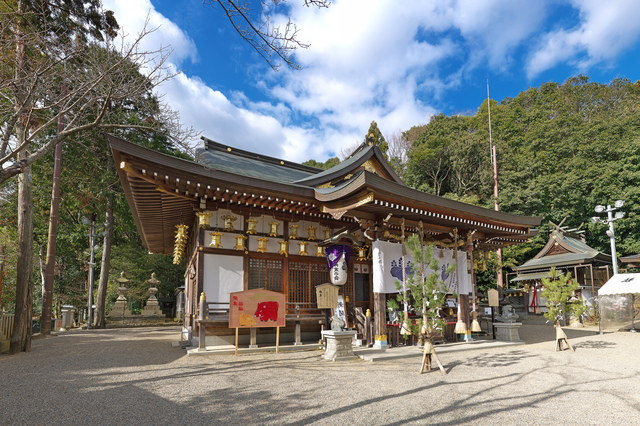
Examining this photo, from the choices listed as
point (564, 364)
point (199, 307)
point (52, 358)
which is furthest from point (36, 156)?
point (564, 364)

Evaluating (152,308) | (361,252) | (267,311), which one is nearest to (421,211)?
(361,252)

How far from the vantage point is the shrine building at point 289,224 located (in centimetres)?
895

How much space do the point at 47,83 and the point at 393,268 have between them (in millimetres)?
9354

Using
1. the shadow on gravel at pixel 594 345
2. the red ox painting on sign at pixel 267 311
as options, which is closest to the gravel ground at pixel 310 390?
the red ox painting on sign at pixel 267 311

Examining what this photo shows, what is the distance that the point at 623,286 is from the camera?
49.3 ft

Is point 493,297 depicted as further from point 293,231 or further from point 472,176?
point 472,176

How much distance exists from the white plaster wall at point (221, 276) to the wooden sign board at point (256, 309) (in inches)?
51.0

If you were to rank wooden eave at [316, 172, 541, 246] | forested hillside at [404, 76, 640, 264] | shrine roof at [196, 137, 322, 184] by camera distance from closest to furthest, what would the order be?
wooden eave at [316, 172, 541, 246] < shrine roof at [196, 137, 322, 184] < forested hillside at [404, 76, 640, 264]

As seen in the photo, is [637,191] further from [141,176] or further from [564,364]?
[141,176]

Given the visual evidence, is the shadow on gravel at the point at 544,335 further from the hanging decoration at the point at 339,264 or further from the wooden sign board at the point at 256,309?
the wooden sign board at the point at 256,309

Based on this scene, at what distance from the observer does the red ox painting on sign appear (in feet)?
29.7

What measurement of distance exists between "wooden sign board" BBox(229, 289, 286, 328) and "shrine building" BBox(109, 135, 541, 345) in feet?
3.13

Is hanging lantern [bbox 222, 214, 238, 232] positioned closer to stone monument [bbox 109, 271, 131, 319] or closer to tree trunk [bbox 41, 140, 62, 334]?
tree trunk [bbox 41, 140, 62, 334]

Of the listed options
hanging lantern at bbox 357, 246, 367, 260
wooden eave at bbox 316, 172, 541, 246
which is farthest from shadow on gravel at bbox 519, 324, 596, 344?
hanging lantern at bbox 357, 246, 367, 260
